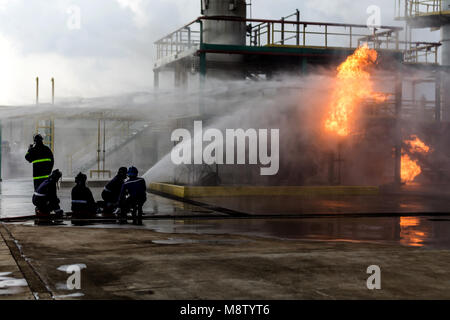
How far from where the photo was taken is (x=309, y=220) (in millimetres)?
14633

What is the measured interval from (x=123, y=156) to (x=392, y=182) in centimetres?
2460

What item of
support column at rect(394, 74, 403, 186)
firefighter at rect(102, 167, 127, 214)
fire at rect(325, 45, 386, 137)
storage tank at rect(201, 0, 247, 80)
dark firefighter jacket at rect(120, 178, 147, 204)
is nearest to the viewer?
dark firefighter jacket at rect(120, 178, 147, 204)

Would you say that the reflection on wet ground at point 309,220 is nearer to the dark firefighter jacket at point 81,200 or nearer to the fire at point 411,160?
the dark firefighter jacket at point 81,200

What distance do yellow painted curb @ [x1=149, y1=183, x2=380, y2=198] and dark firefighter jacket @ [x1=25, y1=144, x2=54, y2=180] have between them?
732 centimetres

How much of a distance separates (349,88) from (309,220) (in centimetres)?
1357

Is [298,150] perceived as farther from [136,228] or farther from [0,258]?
[0,258]

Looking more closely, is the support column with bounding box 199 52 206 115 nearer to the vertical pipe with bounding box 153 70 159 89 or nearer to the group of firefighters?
the vertical pipe with bounding box 153 70 159 89

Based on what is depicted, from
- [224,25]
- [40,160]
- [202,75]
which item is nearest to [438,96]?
[224,25]

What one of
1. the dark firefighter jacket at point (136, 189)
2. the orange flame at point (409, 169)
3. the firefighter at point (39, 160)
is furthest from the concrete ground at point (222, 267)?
the orange flame at point (409, 169)

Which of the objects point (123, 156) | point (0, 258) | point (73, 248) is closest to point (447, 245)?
point (73, 248)

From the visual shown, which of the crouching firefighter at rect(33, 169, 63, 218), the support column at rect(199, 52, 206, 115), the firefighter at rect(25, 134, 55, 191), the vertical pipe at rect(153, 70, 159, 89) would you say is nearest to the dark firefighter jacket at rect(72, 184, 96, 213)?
the crouching firefighter at rect(33, 169, 63, 218)
